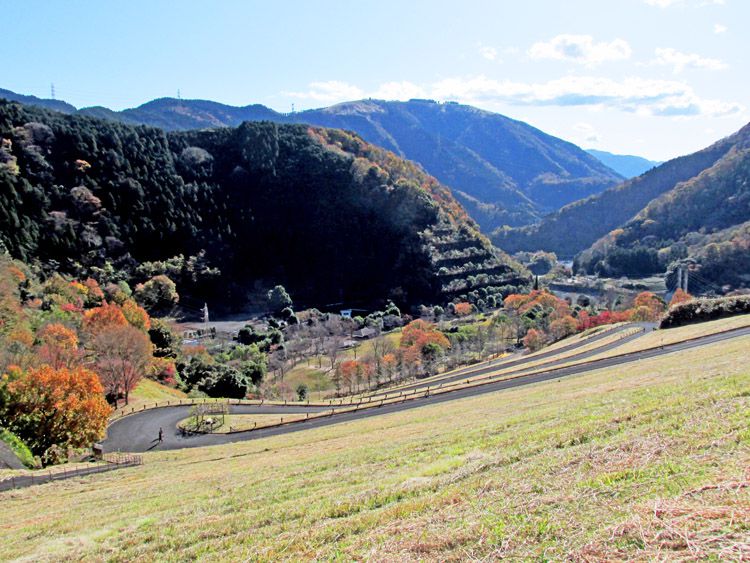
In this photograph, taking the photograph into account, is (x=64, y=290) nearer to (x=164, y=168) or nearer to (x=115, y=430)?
(x=115, y=430)

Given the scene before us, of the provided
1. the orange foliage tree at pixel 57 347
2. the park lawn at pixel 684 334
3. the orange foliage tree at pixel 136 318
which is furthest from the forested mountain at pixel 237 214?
the park lawn at pixel 684 334

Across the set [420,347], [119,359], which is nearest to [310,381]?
[420,347]

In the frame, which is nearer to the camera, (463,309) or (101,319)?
(101,319)

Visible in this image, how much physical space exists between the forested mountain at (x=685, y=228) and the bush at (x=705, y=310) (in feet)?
268

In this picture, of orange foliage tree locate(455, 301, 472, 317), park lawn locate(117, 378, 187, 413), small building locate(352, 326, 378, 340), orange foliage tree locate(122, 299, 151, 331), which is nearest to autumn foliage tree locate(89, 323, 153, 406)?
park lawn locate(117, 378, 187, 413)

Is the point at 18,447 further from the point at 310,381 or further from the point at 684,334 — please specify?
the point at 684,334

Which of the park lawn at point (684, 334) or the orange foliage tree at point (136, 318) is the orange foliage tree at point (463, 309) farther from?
the orange foliage tree at point (136, 318)

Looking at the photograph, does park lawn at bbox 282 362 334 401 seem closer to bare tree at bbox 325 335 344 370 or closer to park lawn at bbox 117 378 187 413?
bare tree at bbox 325 335 344 370

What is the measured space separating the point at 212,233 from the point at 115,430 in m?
77.0

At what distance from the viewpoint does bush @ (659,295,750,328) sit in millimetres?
38344

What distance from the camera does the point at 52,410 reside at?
24734 mm

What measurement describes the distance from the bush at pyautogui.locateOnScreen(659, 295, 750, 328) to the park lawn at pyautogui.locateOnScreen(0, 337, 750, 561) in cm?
2682

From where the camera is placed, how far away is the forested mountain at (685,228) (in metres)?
130

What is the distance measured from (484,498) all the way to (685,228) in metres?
166
